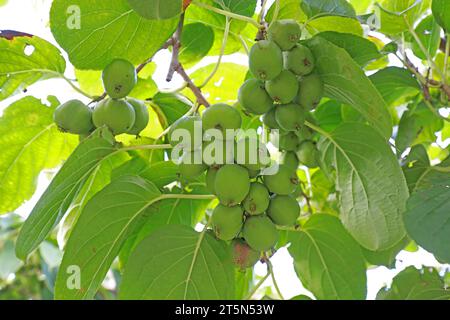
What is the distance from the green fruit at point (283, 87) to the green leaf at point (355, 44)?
0.17 meters

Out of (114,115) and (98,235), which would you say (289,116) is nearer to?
(114,115)

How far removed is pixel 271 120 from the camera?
1493mm

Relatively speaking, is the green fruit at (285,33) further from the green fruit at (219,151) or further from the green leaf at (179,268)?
the green leaf at (179,268)

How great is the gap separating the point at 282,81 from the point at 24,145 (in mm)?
784

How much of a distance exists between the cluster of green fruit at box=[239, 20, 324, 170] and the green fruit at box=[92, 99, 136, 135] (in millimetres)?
268

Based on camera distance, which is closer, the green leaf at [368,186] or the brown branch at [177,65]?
the green leaf at [368,186]

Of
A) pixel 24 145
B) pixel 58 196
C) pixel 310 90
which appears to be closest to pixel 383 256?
pixel 310 90

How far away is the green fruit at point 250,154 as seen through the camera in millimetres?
1329

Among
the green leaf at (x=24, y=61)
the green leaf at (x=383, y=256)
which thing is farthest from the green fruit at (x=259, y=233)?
the green leaf at (x=24, y=61)

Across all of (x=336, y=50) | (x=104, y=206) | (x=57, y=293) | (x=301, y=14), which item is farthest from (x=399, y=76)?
(x=57, y=293)

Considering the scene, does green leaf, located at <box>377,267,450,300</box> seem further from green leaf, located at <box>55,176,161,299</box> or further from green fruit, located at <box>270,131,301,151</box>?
green leaf, located at <box>55,176,161,299</box>

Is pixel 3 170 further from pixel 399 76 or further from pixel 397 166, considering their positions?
pixel 399 76

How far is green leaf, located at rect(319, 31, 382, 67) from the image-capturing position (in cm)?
148
